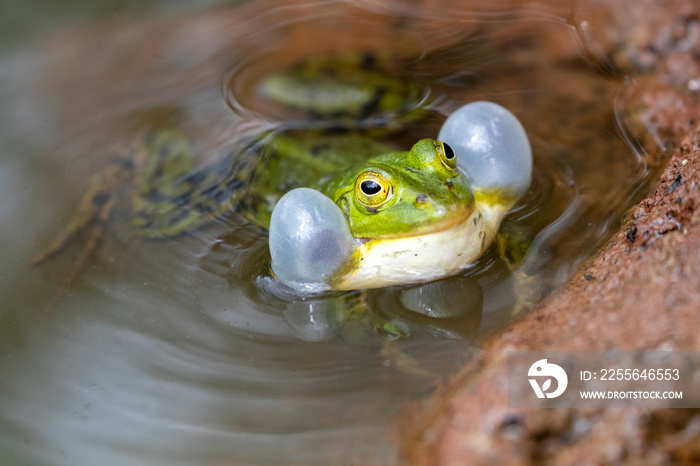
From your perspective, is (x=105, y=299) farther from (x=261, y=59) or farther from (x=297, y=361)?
(x=261, y=59)

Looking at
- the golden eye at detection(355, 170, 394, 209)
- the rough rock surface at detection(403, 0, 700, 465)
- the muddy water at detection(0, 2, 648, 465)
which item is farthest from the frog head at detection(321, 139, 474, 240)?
the rough rock surface at detection(403, 0, 700, 465)

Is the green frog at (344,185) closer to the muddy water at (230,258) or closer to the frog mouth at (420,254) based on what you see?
the frog mouth at (420,254)

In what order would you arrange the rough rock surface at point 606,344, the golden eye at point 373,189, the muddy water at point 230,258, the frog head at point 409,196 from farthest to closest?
the golden eye at point 373,189 < the frog head at point 409,196 < the muddy water at point 230,258 < the rough rock surface at point 606,344

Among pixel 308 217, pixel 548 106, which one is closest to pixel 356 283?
pixel 308 217

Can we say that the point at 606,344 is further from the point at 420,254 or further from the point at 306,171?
the point at 306,171

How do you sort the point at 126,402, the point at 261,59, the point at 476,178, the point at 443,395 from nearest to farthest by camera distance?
the point at 443,395, the point at 126,402, the point at 476,178, the point at 261,59

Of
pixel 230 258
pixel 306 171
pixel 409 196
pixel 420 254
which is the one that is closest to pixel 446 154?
pixel 409 196

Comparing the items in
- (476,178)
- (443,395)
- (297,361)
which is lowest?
(297,361)

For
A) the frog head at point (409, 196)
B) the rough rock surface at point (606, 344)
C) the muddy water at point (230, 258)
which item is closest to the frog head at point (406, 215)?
the frog head at point (409, 196)
